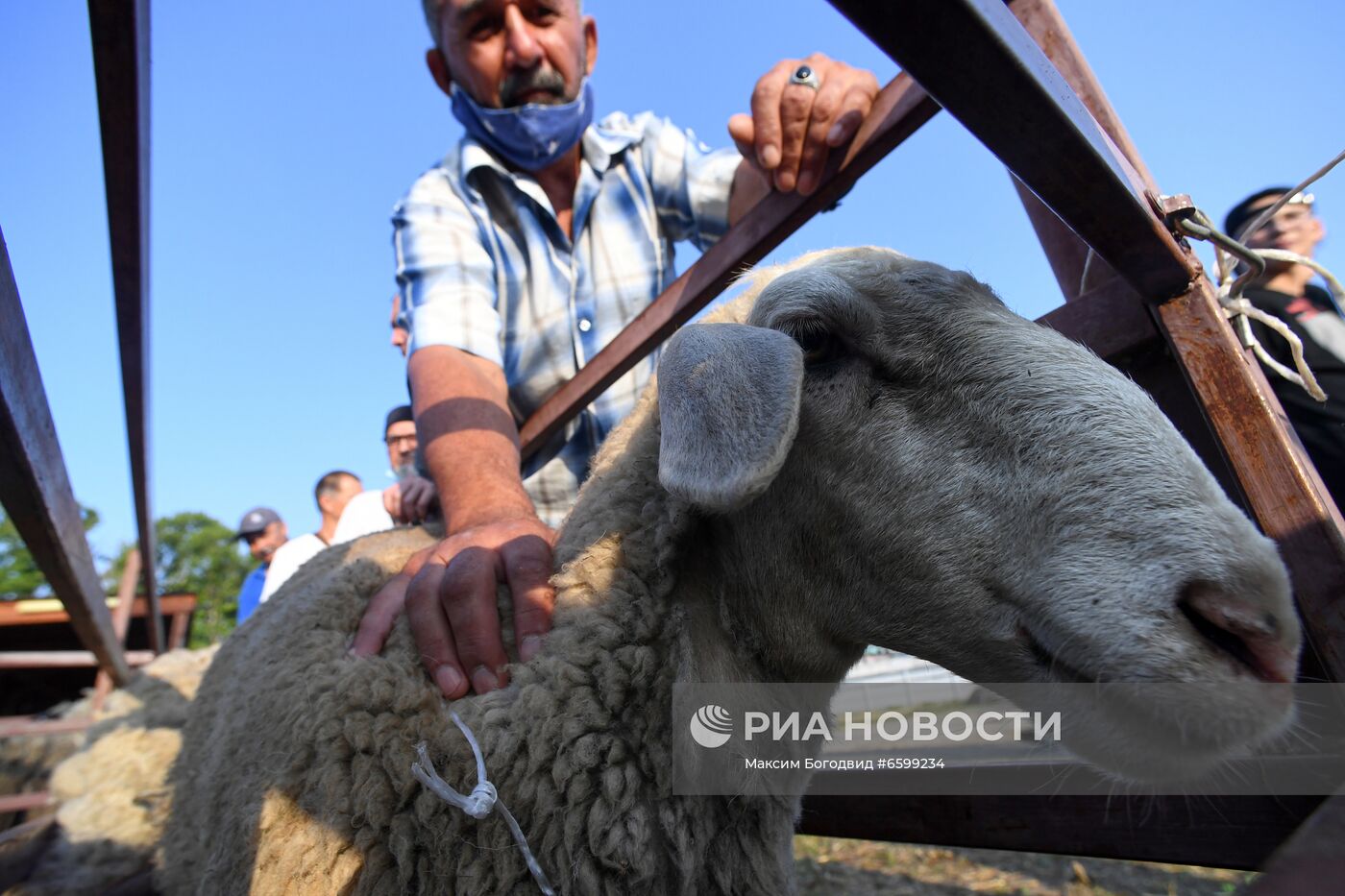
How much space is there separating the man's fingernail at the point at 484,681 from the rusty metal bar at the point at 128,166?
4.20 ft

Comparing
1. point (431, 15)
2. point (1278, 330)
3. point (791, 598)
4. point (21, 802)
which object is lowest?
point (21, 802)

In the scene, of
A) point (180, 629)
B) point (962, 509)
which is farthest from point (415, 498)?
point (180, 629)

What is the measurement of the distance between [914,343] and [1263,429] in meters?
0.58

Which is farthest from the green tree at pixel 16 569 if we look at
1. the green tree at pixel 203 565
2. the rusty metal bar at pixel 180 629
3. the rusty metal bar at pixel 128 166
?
the rusty metal bar at pixel 128 166

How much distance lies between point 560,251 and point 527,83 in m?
0.61

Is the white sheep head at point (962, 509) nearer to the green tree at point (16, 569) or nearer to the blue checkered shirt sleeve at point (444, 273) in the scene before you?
the blue checkered shirt sleeve at point (444, 273)

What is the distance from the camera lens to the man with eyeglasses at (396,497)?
2592 mm

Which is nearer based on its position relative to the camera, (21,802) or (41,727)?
(21,802)

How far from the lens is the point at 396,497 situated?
2895mm

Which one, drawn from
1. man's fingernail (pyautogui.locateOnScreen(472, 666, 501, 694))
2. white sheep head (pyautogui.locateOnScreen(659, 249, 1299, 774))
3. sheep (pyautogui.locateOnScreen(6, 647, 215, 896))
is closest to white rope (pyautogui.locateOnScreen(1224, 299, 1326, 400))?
white sheep head (pyautogui.locateOnScreen(659, 249, 1299, 774))

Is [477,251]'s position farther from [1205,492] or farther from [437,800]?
[1205,492]

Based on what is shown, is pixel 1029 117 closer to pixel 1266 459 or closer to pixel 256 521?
pixel 1266 459

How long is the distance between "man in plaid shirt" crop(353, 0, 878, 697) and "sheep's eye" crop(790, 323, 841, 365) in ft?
2.48

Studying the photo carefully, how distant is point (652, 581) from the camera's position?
1.51 meters
